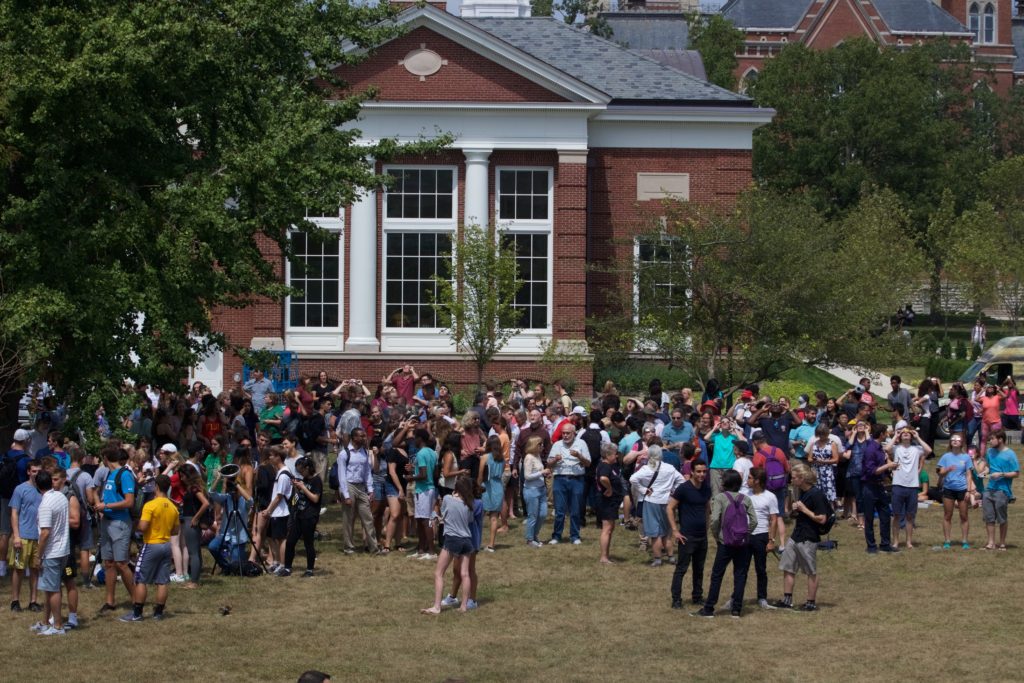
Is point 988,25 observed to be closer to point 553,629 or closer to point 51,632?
point 553,629

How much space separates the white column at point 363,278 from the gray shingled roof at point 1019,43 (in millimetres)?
80274

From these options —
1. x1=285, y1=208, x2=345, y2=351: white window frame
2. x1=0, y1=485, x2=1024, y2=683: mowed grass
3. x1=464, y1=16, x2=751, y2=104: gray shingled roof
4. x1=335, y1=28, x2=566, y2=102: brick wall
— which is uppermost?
x1=464, y1=16, x2=751, y2=104: gray shingled roof

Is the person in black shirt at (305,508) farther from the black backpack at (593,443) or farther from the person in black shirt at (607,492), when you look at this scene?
the black backpack at (593,443)

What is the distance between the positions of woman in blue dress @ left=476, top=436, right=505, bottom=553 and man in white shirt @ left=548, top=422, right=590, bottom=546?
64 cm

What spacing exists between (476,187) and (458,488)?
79.1ft

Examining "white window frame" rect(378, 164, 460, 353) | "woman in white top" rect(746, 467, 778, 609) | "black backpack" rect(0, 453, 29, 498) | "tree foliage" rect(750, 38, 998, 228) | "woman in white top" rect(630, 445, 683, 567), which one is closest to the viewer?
"woman in white top" rect(746, 467, 778, 609)

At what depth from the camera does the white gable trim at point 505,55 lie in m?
39.6

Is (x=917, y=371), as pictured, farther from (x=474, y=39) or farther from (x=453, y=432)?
(x=453, y=432)

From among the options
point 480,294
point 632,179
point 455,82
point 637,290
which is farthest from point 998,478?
point 632,179

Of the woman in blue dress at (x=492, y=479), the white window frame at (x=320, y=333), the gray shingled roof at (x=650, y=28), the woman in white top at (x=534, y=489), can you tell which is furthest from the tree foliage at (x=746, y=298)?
the gray shingled roof at (x=650, y=28)

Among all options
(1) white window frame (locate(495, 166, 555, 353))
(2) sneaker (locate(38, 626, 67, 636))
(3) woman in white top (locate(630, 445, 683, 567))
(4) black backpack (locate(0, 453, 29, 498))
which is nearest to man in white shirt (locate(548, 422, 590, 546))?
(3) woman in white top (locate(630, 445, 683, 567))

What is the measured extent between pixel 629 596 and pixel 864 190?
52647 mm

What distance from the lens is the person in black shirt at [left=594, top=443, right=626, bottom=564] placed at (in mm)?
19672

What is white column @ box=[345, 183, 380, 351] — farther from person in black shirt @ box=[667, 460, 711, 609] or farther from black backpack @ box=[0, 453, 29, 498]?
person in black shirt @ box=[667, 460, 711, 609]
